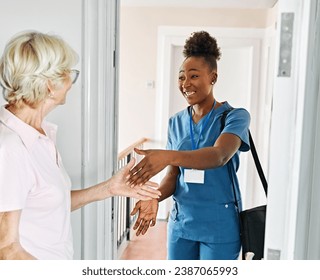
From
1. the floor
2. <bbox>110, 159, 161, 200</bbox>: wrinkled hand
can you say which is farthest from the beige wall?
<bbox>110, 159, 161, 200</bbox>: wrinkled hand

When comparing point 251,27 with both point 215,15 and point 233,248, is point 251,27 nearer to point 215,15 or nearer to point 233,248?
point 215,15

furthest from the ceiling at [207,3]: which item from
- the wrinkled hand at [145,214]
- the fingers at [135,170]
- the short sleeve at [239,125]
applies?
the fingers at [135,170]

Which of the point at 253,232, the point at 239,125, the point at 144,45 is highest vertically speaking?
the point at 144,45

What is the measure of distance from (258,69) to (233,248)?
2293 mm

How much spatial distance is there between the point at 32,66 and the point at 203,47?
35.4 inches

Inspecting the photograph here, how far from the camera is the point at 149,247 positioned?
2916 mm

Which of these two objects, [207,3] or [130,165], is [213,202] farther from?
[207,3]

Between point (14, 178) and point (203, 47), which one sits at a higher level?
point (203, 47)

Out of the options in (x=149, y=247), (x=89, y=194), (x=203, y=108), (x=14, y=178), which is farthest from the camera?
(x=149, y=247)

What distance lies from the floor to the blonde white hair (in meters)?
1.89

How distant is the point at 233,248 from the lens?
1541 millimetres

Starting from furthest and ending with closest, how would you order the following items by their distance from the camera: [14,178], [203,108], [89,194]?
[203,108], [89,194], [14,178]

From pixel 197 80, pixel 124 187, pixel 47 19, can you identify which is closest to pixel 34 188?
pixel 124 187
